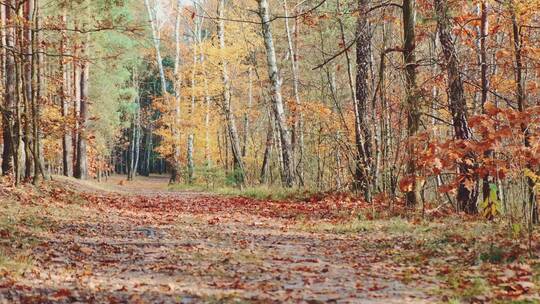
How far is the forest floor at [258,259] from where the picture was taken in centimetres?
509

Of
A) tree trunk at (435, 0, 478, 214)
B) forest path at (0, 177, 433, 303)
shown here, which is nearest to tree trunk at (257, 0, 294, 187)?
forest path at (0, 177, 433, 303)

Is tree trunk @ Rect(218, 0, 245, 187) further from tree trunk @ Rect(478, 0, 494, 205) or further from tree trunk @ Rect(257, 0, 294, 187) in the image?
tree trunk @ Rect(478, 0, 494, 205)

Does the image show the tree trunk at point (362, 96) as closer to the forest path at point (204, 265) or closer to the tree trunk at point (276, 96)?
the tree trunk at point (276, 96)

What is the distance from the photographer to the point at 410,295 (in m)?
5.00

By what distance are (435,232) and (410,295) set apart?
3.66 meters

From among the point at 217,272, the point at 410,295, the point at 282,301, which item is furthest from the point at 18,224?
the point at 410,295

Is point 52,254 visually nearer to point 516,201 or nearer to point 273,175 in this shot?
point 516,201

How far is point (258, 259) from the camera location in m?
7.04

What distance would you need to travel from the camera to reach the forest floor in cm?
509

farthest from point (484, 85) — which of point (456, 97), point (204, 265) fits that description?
point (204, 265)

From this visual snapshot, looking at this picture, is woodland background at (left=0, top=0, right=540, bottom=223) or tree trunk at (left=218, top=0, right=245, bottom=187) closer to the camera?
woodland background at (left=0, top=0, right=540, bottom=223)

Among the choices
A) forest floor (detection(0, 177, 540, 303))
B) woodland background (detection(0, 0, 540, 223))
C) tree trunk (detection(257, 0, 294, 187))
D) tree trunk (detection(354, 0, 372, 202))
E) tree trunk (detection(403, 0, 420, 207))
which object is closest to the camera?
forest floor (detection(0, 177, 540, 303))

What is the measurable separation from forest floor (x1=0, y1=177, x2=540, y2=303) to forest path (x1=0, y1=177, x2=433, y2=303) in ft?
0.06

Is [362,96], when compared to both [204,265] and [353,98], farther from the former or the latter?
[204,265]
